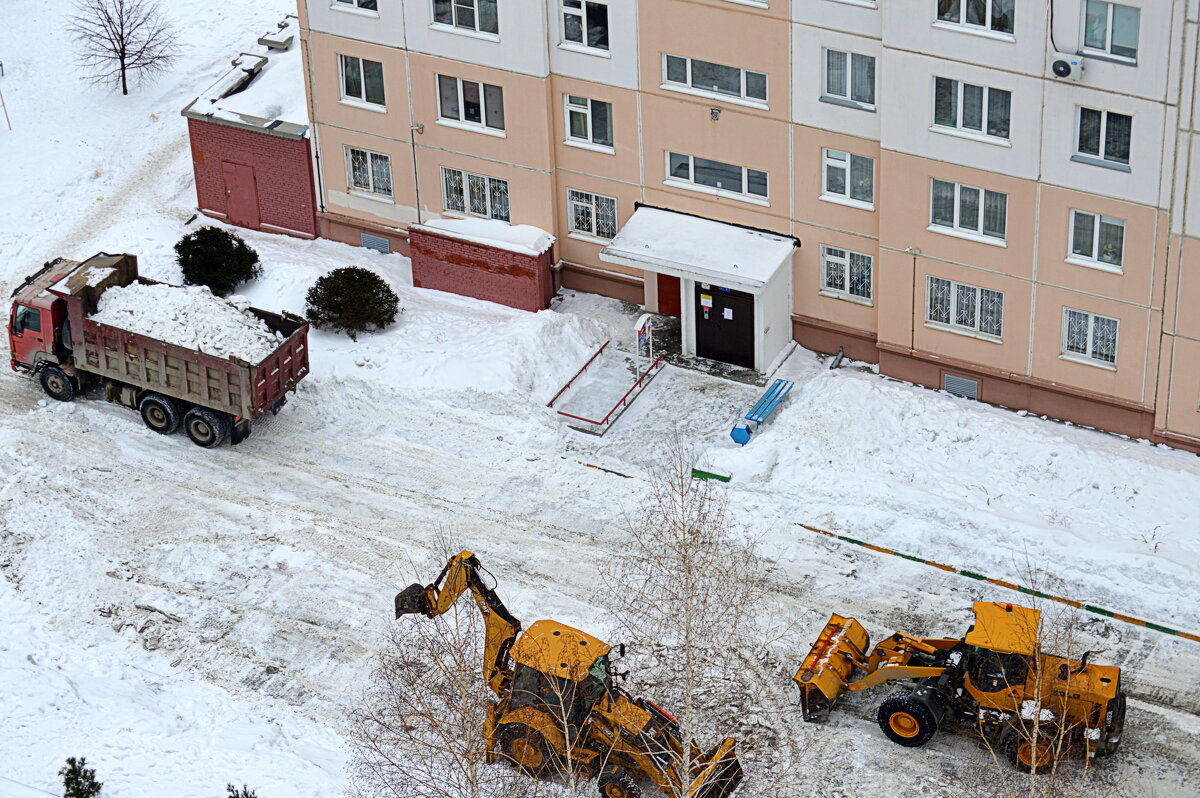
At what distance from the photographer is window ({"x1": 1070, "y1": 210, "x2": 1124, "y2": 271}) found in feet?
121

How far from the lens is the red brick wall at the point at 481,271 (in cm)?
4334

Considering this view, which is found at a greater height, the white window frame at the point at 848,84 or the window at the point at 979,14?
the window at the point at 979,14

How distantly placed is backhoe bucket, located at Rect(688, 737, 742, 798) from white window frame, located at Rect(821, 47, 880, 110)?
15.4 meters

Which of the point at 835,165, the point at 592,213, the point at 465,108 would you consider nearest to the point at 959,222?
the point at 835,165

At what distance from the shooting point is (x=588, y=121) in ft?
139

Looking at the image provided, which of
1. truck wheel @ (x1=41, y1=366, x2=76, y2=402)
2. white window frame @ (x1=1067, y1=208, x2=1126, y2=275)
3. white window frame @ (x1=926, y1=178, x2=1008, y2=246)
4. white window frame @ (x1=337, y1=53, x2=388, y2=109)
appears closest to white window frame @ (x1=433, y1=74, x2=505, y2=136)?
white window frame @ (x1=337, y1=53, x2=388, y2=109)

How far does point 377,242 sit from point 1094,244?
60.3 feet

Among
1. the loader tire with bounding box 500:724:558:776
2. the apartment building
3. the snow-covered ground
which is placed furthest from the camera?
the apartment building

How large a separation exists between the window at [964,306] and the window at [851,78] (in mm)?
4214

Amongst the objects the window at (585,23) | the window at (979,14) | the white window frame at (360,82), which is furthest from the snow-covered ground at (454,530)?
the window at (979,14)

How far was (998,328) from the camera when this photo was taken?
1549 inches

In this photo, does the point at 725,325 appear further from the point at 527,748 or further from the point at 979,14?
the point at 527,748

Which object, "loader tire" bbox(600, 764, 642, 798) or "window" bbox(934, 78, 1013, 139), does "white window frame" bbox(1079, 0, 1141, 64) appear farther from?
"loader tire" bbox(600, 764, 642, 798)

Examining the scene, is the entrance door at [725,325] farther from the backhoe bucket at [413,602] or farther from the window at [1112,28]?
the backhoe bucket at [413,602]
